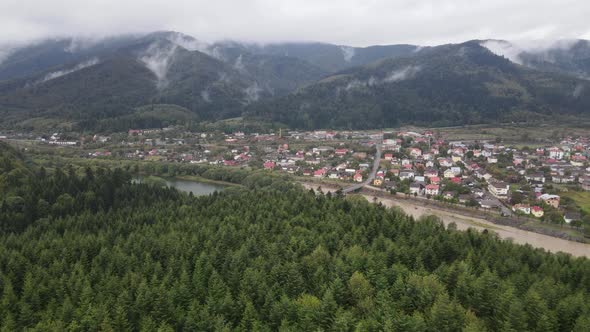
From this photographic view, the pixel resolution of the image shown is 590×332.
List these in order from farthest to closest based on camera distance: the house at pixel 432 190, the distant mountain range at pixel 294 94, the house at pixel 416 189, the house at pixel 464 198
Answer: the distant mountain range at pixel 294 94 → the house at pixel 416 189 → the house at pixel 432 190 → the house at pixel 464 198

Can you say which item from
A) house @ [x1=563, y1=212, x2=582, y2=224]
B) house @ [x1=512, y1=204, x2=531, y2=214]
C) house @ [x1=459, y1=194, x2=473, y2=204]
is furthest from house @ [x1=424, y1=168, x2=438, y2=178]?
house @ [x1=563, y1=212, x2=582, y2=224]

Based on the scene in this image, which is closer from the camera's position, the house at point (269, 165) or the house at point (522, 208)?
the house at point (522, 208)

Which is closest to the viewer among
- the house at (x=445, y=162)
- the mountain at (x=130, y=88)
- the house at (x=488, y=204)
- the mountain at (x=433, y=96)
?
the house at (x=488, y=204)

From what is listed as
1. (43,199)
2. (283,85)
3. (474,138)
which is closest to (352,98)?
(474,138)

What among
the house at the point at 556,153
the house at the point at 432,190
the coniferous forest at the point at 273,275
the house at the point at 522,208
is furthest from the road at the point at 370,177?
the house at the point at 556,153

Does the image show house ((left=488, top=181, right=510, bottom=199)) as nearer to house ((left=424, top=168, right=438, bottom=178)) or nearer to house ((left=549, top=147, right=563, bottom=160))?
house ((left=424, top=168, right=438, bottom=178))

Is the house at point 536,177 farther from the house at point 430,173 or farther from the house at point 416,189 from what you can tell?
the house at point 416,189
